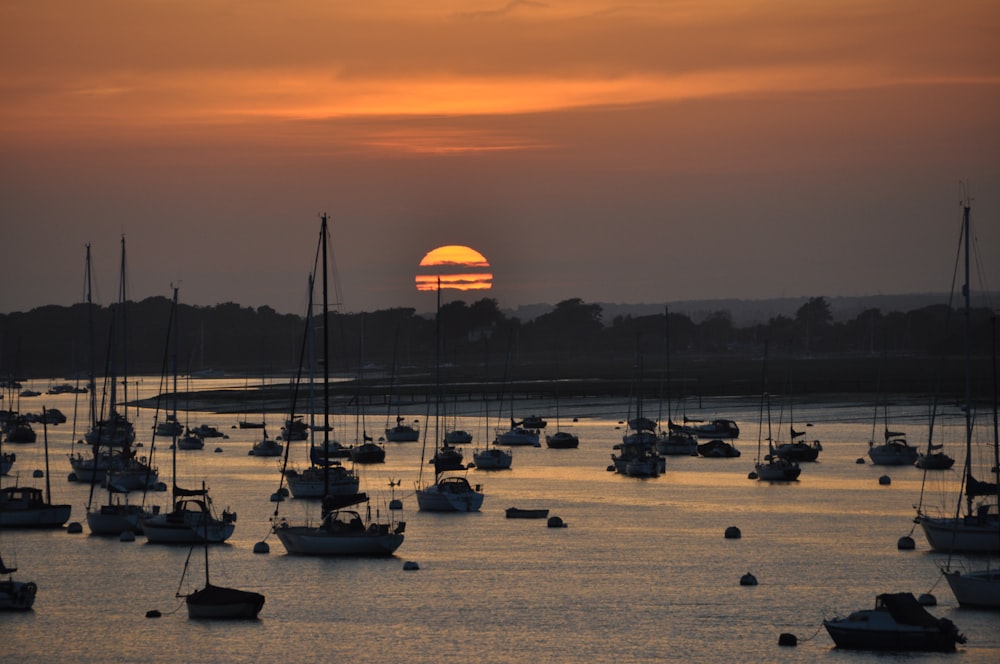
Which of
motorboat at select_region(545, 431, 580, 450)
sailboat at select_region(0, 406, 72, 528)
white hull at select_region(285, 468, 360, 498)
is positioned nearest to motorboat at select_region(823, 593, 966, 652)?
white hull at select_region(285, 468, 360, 498)

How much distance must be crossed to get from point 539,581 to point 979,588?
1608 centimetres

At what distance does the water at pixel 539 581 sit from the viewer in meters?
47.3

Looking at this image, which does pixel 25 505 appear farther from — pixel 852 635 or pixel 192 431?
pixel 192 431

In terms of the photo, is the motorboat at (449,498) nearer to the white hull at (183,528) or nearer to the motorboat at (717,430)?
the white hull at (183,528)

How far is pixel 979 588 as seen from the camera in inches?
1970

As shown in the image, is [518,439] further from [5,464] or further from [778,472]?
[5,464]

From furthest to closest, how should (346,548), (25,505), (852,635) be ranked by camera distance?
(25,505) < (346,548) < (852,635)

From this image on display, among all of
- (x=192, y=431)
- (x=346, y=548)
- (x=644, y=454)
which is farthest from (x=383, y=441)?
(x=346, y=548)

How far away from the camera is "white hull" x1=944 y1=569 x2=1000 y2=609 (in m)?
49.9

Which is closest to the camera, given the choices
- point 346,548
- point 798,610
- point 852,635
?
point 852,635

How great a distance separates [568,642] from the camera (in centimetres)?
4775

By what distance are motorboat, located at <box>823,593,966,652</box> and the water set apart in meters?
0.48

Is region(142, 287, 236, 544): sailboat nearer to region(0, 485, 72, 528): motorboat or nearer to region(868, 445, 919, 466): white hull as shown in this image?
region(0, 485, 72, 528): motorboat

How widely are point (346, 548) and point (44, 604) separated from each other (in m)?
12.4
